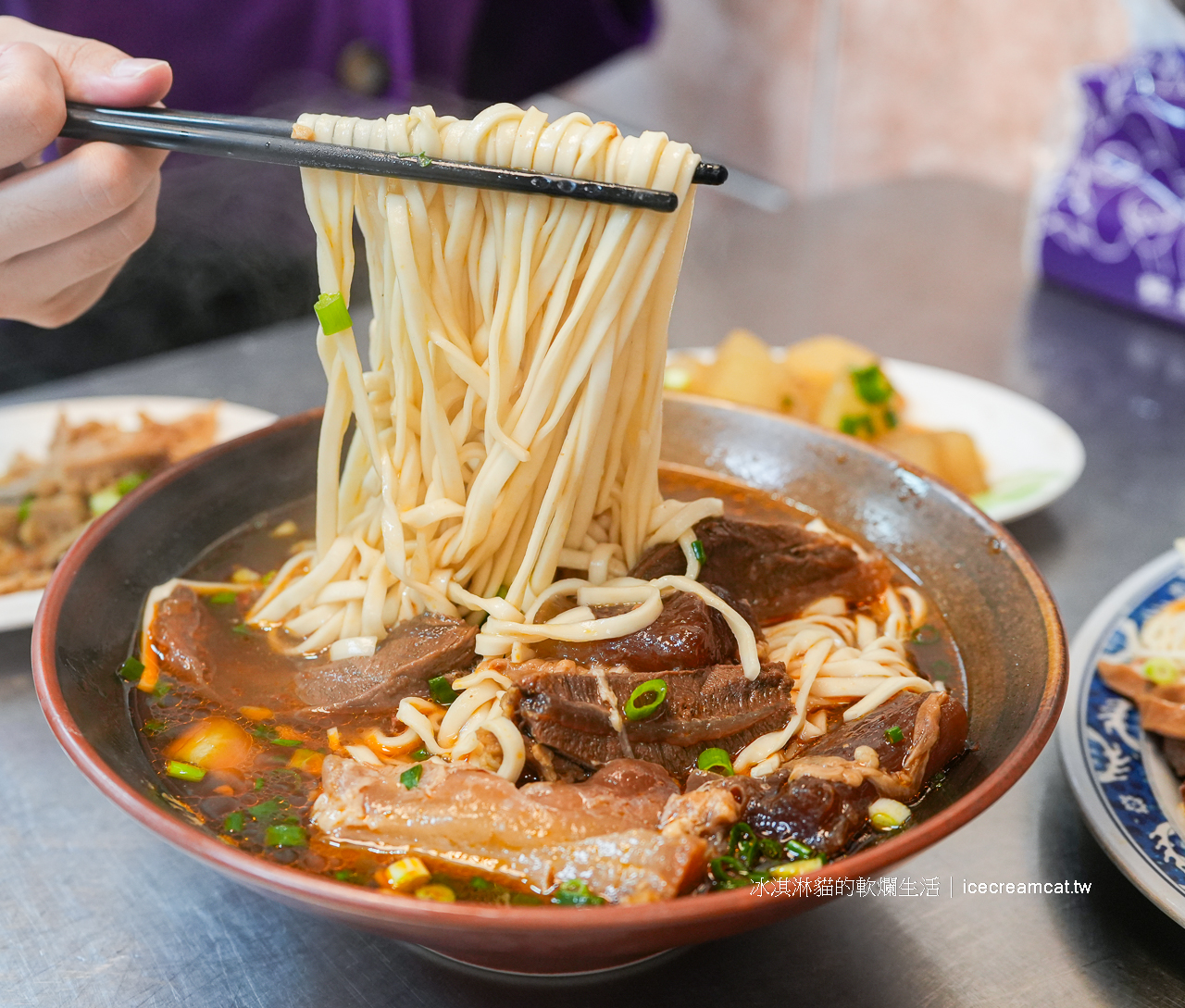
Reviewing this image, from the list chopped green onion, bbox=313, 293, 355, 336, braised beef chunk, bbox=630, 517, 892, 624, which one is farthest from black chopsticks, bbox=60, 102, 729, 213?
braised beef chunk, bbox=630, 517, 892, 624

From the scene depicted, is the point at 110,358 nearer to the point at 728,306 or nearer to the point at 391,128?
the point at 728,306

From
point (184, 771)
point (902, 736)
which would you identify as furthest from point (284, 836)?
point (902, 736)

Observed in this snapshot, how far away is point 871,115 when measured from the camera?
7.54 meters

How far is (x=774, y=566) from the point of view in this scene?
2.28 metres

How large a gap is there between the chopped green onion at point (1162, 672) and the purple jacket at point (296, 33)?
3.87 metres

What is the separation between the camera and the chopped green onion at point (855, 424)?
10.9 feet

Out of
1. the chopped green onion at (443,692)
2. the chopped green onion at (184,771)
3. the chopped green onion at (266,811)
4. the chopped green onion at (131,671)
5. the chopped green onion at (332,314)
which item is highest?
the chopped green onion at (332,314)

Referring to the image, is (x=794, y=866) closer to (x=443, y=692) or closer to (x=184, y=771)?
(x=443, y=692)

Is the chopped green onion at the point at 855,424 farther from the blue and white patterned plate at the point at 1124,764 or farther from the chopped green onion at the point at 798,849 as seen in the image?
the chopped green onion at the point at 798,849

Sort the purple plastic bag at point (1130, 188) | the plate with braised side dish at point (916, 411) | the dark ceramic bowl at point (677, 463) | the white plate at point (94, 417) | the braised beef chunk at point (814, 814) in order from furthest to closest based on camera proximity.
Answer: the purple plastic bag at point (1130, 188) < the white plate at point (94, 417) < the plate with braised side dish at point (916, 411) < the braised beef chunk at point (814, 814) < the dark ceramic bowl at point (677, 463)

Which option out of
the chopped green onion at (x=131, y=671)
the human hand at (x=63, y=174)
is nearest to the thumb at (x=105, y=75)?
the human hand at (x=63, y=174)

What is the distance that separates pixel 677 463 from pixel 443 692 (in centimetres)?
104

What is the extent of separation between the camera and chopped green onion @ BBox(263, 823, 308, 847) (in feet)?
5.36

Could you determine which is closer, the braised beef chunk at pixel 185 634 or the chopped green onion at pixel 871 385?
the braised beef chunk at pixel 185 634
